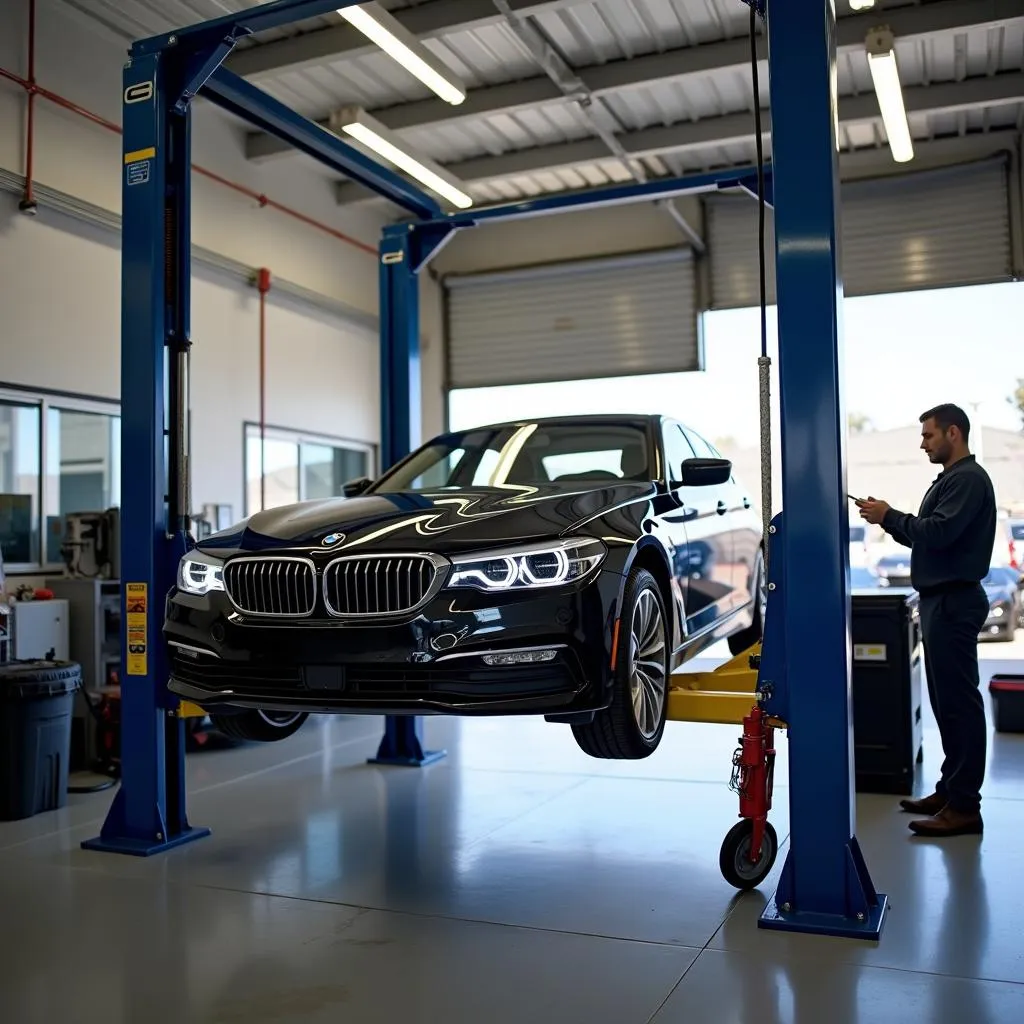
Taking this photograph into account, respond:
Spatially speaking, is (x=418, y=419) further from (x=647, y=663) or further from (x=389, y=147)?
(x=389, y=147)

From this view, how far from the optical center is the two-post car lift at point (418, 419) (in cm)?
335

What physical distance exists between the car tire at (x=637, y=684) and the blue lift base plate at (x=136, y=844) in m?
1.99

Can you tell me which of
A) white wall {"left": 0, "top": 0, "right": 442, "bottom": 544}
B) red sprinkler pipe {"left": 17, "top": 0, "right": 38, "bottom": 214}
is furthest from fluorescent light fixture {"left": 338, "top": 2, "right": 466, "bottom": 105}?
white wall {"left": 0, "top": 0, "right": 442, "bottom": 544}

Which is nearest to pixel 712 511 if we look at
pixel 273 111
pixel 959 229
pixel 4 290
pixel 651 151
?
pixel 273 111

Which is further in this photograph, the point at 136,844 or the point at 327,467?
the point at 327,467

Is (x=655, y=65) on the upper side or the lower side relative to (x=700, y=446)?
upper

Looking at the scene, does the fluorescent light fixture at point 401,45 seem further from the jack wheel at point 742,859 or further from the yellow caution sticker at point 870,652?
the jack wheel at point 742,859

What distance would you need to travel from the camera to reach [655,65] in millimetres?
8781

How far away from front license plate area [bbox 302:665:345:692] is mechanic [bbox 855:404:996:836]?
2.30 meters

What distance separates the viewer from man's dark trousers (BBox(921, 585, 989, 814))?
4332 mm

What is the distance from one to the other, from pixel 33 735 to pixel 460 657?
304 centimetres

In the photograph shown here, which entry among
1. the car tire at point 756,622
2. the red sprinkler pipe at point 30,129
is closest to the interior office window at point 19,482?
the red sprinkler pipe at point 30,129

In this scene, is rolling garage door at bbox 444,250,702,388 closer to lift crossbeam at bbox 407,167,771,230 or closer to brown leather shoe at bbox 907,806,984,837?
lift crossbeam at bbox 407,167,771,230

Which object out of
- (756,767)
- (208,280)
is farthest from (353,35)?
(756,767)
